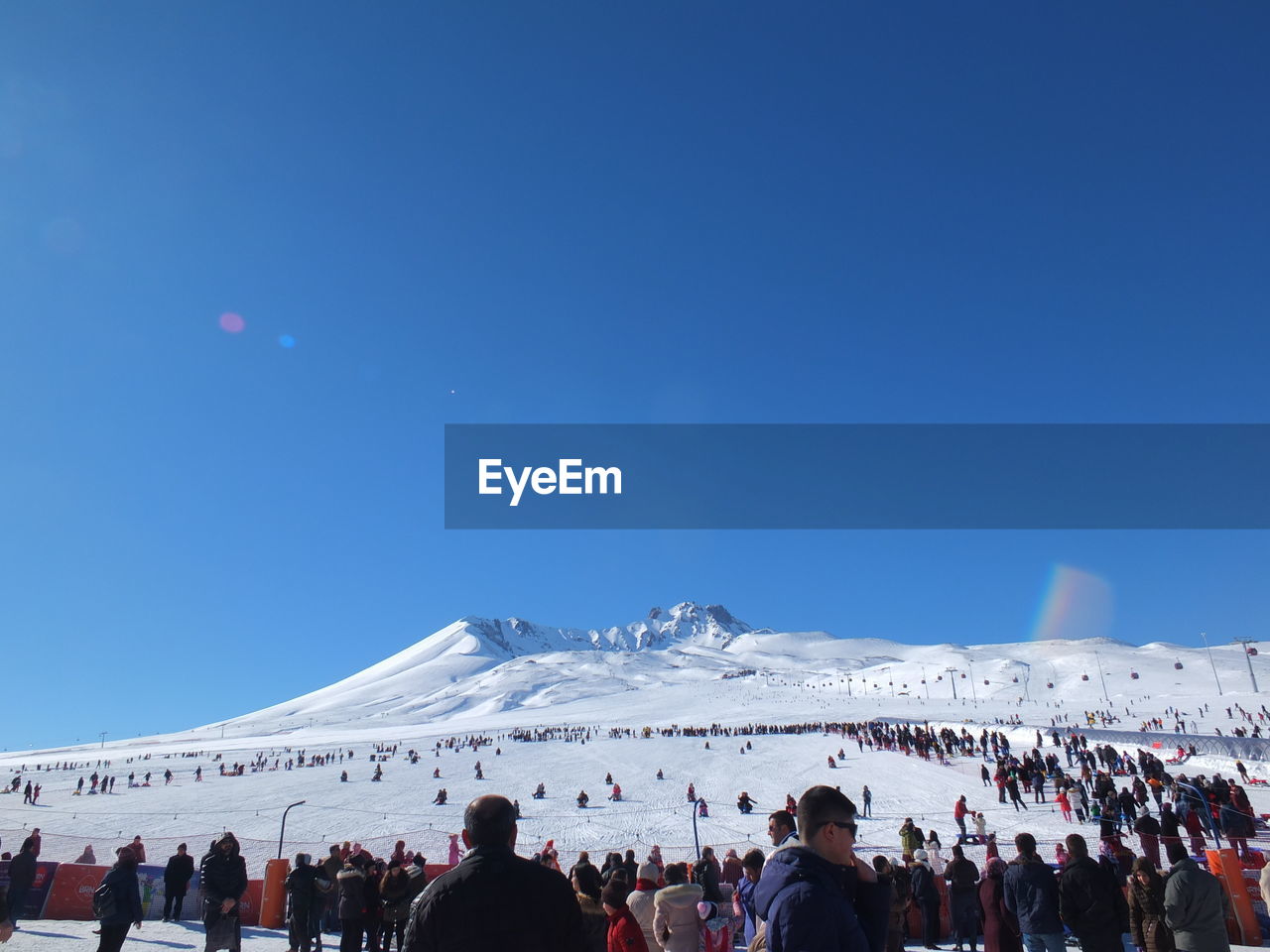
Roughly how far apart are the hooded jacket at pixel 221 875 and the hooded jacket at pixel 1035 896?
7265 millimetres

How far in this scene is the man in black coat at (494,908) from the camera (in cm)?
280

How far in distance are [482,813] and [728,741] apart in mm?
52499

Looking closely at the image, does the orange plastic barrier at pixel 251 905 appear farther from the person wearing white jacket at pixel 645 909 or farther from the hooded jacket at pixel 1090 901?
the hooded jacket at pixel 1090 901

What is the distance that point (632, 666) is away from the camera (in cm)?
19825

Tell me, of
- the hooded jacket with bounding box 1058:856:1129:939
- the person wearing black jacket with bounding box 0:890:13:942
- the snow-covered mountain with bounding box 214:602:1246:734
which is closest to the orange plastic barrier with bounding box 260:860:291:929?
the person wearing black jacket with bounding box 0:890:13:942

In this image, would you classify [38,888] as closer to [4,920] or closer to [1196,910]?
[4,920]

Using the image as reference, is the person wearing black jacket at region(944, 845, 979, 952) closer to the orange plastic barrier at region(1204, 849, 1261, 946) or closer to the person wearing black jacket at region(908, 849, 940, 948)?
the person wearing black jacket at region(908, 849, 940, 948)

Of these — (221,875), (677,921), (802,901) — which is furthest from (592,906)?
(221,875)

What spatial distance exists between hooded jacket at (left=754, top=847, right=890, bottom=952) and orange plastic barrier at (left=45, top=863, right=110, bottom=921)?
14.3m

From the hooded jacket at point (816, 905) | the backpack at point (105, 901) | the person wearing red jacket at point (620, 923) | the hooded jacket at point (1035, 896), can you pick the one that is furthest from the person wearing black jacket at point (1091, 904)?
the backpack at point (105, 901)

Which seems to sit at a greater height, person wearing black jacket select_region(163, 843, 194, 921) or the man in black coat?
the man in black coat

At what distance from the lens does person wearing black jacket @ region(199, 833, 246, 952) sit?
24.1 ft

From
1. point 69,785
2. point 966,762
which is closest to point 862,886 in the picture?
Answer: point 966,762

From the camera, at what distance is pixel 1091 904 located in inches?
243
